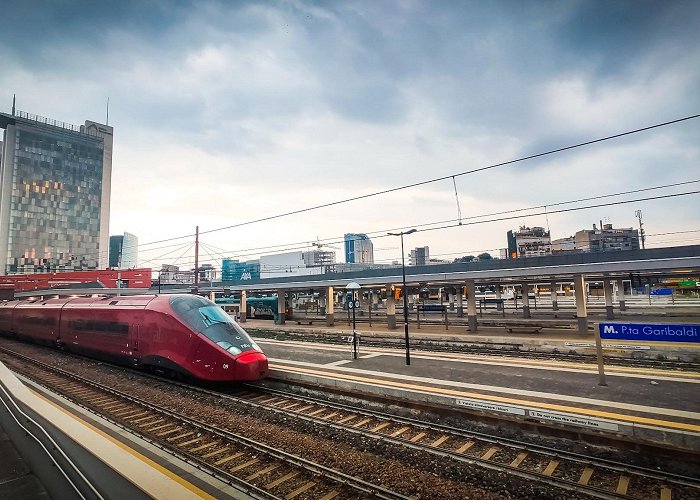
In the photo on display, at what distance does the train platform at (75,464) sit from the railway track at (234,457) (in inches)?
19.3

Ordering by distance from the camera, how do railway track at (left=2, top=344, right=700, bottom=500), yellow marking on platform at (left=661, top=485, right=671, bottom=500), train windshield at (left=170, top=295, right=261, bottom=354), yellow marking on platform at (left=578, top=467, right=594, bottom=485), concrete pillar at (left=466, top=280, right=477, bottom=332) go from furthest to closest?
concrete pillar at (left=466, top=280, right=477, bottom=332), train windshield at (left=170, top=295, right=261, bottom=354), yellow marking on platform at (left=578, top=467, right=594, bottom=485), railway track at (left=2, top=344, right=700, bottom=500), yellow marking on platform at (left=661, top=485, right=671, bottom=500)

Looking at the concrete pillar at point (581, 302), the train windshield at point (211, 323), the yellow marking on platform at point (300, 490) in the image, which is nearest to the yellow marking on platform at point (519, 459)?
the yellow marking on platform at point (300, 490)

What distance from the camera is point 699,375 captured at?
1370 centimetres

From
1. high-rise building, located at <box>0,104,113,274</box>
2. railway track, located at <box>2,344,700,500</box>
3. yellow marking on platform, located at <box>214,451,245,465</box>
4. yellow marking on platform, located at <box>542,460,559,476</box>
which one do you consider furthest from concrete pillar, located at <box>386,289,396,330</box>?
high-rise building, located at <box>0,104,113,274</box>

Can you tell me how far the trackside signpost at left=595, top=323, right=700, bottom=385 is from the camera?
11.3 metres

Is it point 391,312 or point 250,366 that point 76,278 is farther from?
point 250,366

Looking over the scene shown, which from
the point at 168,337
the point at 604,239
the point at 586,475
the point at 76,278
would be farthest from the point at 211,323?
the point at 604,239

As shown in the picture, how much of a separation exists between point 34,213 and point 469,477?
148521 mm

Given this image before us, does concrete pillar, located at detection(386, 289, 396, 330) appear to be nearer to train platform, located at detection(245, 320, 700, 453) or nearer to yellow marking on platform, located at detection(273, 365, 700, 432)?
train platform, located at detection(245, 320, 700, 453)

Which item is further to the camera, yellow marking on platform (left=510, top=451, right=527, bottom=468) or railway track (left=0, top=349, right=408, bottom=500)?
yellow marking on platform (left=510, top=451, right=527, bottom=468)

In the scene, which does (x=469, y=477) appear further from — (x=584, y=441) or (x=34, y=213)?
(x=34, y=213)

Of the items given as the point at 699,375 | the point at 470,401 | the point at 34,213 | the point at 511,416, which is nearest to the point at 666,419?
the point at 511,416

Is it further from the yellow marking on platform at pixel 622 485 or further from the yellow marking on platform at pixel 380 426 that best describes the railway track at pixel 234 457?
the yellow marking on platform at pixel 622 485

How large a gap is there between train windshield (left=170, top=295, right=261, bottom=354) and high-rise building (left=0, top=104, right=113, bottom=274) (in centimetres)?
11530
